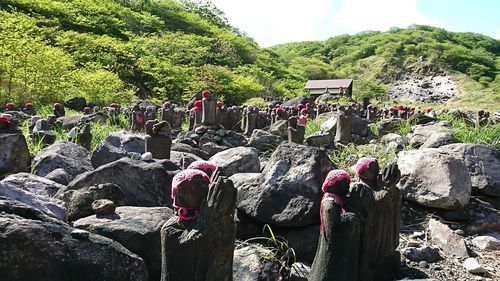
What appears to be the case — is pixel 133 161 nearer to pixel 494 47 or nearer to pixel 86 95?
pixel 86 95

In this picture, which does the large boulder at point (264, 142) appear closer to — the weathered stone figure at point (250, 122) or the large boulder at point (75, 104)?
the weathered stone figure at point (250, 122)

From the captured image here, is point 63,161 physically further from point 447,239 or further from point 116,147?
point 447,239

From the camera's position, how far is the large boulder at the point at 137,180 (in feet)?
14.9

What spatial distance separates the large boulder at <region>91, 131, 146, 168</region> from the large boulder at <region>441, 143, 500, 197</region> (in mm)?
4440

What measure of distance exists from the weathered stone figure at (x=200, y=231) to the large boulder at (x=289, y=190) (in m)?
1.56

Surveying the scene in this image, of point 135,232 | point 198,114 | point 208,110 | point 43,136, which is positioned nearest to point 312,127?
point 208,110

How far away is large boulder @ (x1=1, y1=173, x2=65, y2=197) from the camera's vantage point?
163 inches

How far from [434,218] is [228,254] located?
3.74m

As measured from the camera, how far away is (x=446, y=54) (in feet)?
170

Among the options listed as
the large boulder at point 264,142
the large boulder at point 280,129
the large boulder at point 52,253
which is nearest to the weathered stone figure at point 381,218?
the large boulder at point 52,253

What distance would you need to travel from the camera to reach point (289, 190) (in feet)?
14.7

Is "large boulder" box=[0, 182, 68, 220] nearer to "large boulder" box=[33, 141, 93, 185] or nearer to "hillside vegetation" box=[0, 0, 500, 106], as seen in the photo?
"large boulder" box=[33, 141, 93, 185]

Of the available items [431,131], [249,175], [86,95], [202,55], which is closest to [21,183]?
[249,175]

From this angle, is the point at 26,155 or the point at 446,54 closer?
the point at 26,155
